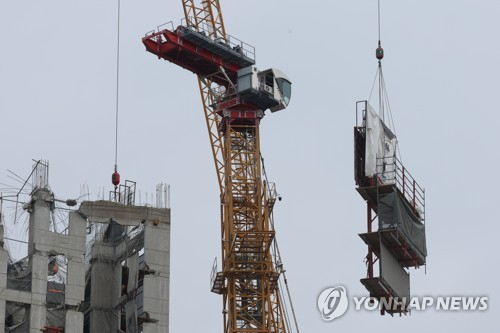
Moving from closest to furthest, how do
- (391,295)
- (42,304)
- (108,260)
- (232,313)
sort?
(391,295), (42,304), (108,260), (232,313)

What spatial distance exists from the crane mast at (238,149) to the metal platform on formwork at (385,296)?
2985 centimetres

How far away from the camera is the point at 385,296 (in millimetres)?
106750

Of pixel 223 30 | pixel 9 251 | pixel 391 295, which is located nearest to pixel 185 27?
pixel 223 30

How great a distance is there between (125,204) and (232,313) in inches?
583

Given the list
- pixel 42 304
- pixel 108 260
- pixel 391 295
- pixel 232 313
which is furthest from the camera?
pixel 232 313

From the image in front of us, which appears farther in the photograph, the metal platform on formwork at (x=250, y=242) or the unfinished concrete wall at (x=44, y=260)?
the metal platform on formwork at (x=250, y=242)

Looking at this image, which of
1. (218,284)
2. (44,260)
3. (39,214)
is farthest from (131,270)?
(218,284)

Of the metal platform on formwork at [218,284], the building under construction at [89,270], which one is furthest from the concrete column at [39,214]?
the metal platform on formwork at [218,284]

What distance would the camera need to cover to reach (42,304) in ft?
384

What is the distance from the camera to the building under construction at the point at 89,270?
11750 centimetres

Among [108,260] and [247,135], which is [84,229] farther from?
Answer: [247,135]

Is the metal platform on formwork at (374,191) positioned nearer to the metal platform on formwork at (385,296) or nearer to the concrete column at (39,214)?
the metal platform on formwork at (385,296)

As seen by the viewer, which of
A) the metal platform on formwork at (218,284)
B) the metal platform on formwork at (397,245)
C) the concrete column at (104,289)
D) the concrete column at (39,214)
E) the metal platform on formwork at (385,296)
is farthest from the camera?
the metal platform on formwork at (218,284)

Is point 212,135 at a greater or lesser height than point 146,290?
greater
